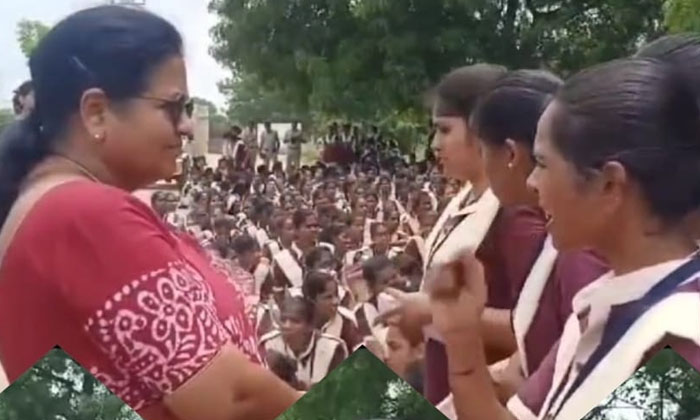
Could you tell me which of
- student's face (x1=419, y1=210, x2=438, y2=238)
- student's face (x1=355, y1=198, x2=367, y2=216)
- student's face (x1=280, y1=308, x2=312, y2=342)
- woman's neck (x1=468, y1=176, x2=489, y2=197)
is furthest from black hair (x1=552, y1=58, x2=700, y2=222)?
student's face (x1=280, y1=308, x2=312, y2=342)

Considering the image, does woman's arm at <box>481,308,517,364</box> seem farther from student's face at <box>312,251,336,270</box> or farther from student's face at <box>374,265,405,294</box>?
student's face at <box>312,251,336,270</box>

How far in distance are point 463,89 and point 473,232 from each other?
0.21 m

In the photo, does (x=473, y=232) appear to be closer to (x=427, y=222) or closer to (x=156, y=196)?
(x=427, y=222)

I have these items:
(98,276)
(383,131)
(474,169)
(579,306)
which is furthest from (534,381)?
(98,276)

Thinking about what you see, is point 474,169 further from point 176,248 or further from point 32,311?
point 32,311

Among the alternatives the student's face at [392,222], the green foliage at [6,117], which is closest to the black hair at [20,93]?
the green foliage at [6,117]

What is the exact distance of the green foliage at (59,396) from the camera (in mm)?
1305

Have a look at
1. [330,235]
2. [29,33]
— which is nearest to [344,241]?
[330,235]

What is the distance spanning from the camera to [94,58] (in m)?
1.30

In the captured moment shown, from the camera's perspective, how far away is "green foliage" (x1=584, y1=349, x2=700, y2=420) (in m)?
1.34

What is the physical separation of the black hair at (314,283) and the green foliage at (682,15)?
2.01 feet

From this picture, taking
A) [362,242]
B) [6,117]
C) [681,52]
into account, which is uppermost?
[681,52]

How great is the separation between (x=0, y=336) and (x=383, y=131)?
2.03 ft

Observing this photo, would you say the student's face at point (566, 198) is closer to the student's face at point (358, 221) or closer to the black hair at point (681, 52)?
the black hair at point (681, 52)
